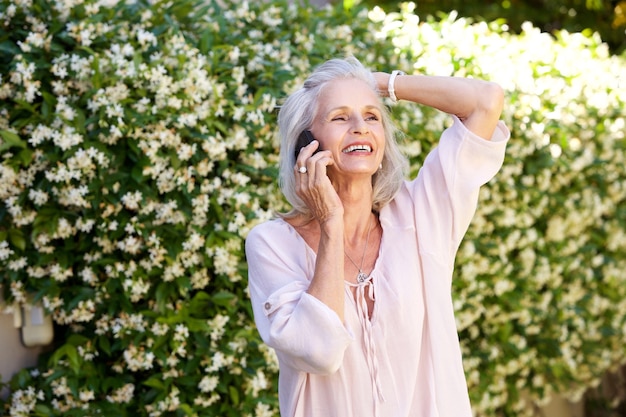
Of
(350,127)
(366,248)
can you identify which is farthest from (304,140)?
(366,248)

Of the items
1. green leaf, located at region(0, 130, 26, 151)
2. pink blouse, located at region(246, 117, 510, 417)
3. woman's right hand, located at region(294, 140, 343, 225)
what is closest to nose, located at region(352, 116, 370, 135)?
woman's right hand, located at region(294, 140, 343, 225)

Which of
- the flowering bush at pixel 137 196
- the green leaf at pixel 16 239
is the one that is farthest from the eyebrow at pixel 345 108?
the green leaf at pixel 16 239

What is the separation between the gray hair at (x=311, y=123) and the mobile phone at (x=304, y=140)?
18 mm

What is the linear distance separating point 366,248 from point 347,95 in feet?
Result: 1.44

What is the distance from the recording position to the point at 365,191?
2822 mm

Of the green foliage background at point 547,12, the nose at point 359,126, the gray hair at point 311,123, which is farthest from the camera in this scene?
the green foliage background at point 547,12

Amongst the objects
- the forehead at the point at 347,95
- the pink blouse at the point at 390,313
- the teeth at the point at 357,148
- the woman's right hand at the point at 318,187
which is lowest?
the pink blouse at the point at 390,313

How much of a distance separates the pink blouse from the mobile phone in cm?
22

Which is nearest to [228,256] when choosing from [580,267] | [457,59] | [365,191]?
[365,191]

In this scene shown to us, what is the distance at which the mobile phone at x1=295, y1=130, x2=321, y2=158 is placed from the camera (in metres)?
2.79

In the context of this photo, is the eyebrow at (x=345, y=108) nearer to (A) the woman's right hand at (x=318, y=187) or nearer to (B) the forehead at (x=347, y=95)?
(B) the forehead at (x=347, y=95)

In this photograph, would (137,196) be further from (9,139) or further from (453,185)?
(453,185)

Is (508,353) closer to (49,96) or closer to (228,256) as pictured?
(228,256)

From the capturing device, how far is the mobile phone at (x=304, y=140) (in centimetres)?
279
